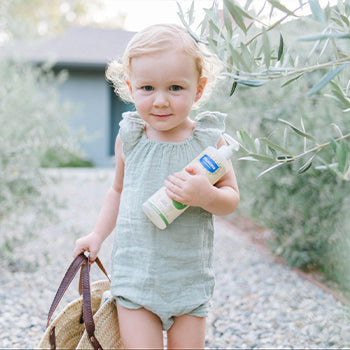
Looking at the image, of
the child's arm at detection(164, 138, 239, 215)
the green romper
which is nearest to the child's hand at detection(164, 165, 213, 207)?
the child's arm at detection(164, 138, 239, 215)

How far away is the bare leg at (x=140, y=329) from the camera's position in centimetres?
184

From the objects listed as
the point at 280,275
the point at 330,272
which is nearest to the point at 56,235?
the point at 280,275

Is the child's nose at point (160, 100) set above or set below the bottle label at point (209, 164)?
above

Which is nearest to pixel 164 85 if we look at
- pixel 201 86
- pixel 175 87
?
pixel 175 87

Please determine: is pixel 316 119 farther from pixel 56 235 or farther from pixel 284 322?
pixel 56 235

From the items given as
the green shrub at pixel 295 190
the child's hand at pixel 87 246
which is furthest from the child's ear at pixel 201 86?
the green shrub at pixel 295 190

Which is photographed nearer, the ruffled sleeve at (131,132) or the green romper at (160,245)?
the green romper at (160,245)

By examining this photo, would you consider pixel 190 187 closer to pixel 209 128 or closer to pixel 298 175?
pixel 209 128

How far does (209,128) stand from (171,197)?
42cm

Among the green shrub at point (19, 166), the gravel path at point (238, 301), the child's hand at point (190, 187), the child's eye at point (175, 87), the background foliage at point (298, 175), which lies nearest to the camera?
the child's hand at point (190, 187)

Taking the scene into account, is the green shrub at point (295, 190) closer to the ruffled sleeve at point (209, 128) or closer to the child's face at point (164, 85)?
the ruffled sleeve at point (209, 128)

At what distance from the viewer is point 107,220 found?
6.93 feet

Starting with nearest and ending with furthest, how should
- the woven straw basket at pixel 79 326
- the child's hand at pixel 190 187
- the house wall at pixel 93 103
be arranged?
the child's hand at pixel 190 187 → the woven straw basket at pixel 79 326 → the house wall at pixel 93 103

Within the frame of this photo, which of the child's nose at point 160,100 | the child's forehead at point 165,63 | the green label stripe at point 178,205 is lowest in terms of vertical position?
the green label stripe at point 178,205
